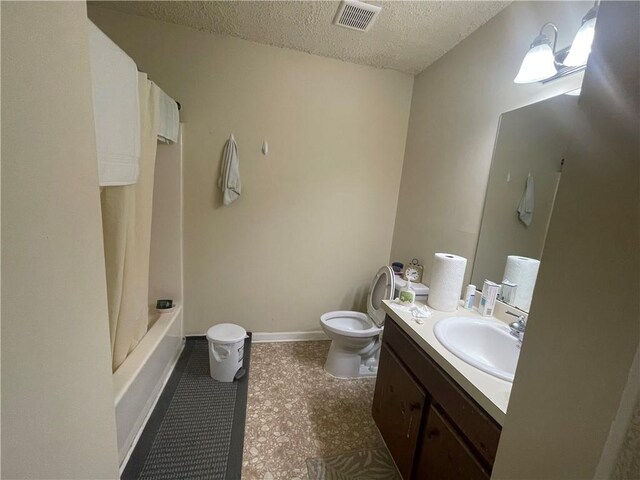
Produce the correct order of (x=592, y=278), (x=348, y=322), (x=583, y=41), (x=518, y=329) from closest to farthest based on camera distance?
(x=592, y=278), (x=583, y=41), (x=518, y=329), (x=348, y=322)

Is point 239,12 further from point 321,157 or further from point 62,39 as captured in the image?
point 62,39

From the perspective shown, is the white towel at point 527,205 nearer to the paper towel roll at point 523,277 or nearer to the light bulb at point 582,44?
the paper towel roll at point 523,277

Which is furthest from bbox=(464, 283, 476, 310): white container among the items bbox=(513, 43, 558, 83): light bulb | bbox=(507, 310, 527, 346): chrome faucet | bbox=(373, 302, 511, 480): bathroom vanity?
bbox=(513, 43, 558, 83): light bulb

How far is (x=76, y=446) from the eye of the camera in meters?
0.62

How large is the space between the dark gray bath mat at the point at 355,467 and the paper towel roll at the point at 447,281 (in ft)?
2.92

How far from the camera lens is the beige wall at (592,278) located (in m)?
0.34

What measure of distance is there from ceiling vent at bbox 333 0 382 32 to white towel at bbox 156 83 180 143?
1216 mm

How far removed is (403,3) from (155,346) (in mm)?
2600

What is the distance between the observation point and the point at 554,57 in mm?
1159

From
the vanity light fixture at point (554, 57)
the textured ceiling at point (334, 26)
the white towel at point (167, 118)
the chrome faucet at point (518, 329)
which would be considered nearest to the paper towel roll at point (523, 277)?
the chrome faucet at point (518, 329)

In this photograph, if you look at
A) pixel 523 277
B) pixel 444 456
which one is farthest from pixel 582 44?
pixel 444 456

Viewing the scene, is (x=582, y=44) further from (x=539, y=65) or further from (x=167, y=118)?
(x=167, y=118)

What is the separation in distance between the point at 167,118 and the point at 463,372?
2.18m

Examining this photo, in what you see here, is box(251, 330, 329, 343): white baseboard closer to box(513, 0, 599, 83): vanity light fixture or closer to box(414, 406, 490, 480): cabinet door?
box(414, 406, 490, 480): cabinet door
